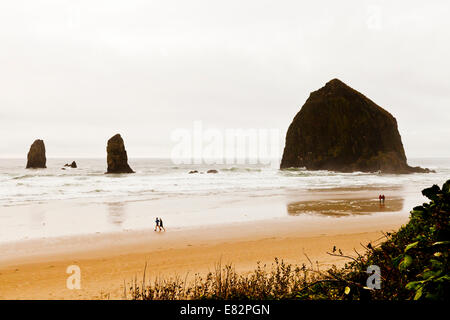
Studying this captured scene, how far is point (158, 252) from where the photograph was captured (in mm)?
11898

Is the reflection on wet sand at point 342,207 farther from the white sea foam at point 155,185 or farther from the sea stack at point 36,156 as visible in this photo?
the sea stack at point 36,156

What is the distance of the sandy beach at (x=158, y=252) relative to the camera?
28.2 ft

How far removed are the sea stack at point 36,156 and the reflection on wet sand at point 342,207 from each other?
338 feet

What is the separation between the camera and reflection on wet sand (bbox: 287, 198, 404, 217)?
67.4ft

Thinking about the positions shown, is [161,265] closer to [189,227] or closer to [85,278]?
[85,278]

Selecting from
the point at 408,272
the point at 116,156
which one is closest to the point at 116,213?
the point at 408,272

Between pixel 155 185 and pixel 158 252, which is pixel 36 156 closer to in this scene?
pixel 155 185

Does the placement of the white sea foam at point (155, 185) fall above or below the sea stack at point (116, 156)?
below

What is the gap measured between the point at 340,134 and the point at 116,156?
208 ft

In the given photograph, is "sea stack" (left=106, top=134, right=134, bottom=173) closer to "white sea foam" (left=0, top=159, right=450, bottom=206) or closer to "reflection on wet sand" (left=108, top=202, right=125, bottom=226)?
"white sea foam" (left=0, top=159, right=450, bottom=206)

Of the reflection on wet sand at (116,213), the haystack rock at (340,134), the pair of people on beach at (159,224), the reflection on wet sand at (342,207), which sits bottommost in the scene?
the reflection on wet sand at (342,207)

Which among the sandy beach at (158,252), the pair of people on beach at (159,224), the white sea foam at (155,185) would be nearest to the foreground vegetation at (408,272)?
the sandy beach at (158,252)
